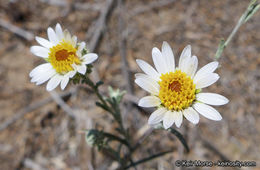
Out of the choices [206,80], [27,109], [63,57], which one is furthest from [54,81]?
[27,109]

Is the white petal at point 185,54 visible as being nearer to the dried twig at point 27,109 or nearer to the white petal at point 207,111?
the white petal at point 207,111

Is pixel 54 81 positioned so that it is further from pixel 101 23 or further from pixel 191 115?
pixel 101 23

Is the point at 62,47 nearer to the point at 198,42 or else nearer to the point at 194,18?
the point at 198,42

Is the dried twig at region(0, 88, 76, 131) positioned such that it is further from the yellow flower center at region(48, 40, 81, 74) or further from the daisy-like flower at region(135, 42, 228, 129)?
the daisy-like flower at region(135, 42, 228, 129)

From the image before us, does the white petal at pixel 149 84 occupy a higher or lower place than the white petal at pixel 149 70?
lower

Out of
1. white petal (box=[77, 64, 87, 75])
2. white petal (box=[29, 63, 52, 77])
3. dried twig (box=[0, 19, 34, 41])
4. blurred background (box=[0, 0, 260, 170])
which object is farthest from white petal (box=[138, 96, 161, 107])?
dried twig (box=[0, 19, 34, 41])

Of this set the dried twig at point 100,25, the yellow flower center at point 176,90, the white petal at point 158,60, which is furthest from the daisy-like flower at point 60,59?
the dried twig at point 100,25
